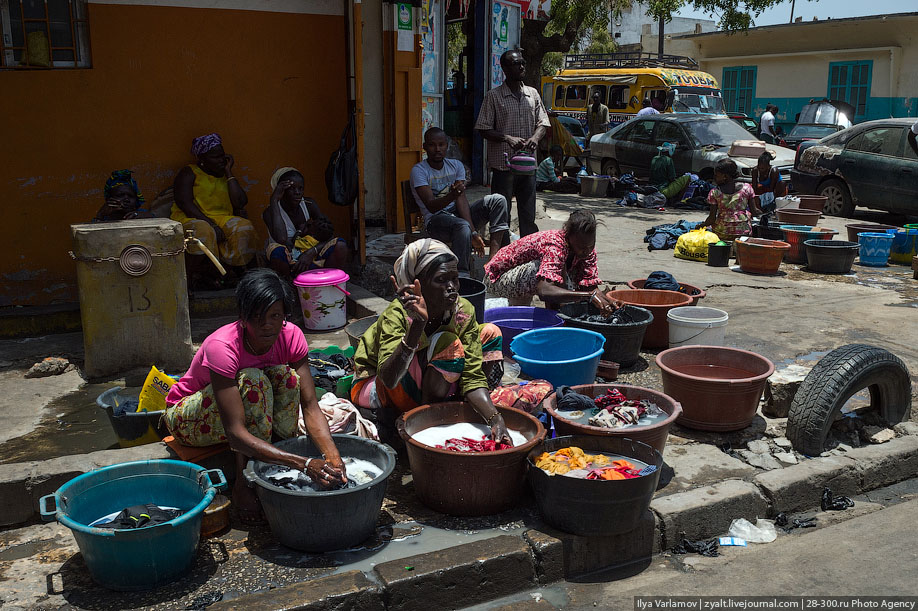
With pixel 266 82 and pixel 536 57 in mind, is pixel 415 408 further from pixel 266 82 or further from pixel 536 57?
pixel 536 57

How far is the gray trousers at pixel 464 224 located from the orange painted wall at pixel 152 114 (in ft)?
4.34

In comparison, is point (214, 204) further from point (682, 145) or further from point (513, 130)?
point (682, 145)

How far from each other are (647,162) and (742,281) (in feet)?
26.9

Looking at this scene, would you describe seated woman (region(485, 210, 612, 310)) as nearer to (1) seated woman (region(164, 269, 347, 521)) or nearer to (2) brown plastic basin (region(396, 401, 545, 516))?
(2) brown plastic basin (region(396, 401, 545, 516))

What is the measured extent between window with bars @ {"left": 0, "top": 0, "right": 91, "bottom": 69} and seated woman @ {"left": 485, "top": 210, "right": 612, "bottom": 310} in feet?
12.9

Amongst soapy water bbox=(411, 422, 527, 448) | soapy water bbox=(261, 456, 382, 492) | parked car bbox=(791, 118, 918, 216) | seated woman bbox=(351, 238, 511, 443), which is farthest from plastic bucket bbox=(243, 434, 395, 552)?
parked car bbox=(791, 118, 918, 216)

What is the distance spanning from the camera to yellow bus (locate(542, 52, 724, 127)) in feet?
74.1

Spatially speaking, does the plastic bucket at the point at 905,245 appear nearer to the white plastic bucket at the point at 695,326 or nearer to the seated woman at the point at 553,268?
the white plastic bucket at the point at 695,326

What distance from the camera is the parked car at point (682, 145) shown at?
15.2 meters

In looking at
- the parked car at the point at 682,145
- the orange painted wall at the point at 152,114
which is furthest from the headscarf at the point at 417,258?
the parked car at the point at 682,145

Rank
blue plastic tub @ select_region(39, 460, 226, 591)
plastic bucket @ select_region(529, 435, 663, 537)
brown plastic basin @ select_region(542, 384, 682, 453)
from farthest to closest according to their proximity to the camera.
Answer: brown plastic basin @ select_region(542, 384, 682, 453) → plastic bucket @ select_region(529, 435, 663, 537) → blue plastic tub @ select_region(39, 460, 226, 591)

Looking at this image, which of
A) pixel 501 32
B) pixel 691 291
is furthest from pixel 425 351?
pixel 501 32

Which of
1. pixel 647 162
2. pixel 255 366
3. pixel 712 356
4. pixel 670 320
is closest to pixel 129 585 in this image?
pixel 255 366

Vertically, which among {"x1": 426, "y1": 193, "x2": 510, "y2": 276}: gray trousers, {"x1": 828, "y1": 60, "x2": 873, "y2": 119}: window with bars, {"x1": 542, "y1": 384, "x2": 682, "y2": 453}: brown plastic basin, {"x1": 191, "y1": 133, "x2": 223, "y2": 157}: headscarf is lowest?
{"x1": 542, "y1": 384, "x2": 682, "y2": 453}: brown plastic basin
